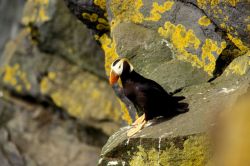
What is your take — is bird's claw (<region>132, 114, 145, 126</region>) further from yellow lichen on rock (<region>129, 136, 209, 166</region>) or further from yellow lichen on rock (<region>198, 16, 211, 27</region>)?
yellow lichen on rock (<region>198, 16, 211, 27</region>)

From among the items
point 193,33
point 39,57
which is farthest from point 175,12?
point 39,57

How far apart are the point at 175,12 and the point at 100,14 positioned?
1.04 m

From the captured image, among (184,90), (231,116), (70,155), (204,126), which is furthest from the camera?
(70,155)

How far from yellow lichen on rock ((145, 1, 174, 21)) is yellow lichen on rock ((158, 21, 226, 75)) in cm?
Answer: 11

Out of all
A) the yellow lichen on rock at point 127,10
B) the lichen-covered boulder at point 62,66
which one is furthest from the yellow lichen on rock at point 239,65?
the lichen-covered boulder at point 62,66

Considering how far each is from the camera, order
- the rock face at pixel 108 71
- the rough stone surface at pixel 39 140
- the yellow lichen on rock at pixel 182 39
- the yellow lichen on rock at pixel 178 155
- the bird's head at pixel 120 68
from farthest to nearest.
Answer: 1. the rough stone surface at pixel 39 140
2. the yellow lichen on rock at pixel 182 39
3. the bird's head at pixel 120 68
4. the rock face at pixel 108 71
5. the yellow lichen on rock at pixel 178 155

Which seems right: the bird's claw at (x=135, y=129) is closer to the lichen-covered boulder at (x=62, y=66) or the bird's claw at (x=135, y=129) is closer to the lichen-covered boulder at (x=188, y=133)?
the lichen-covered boulder at (x=188, y=133)

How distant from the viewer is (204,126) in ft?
16.0

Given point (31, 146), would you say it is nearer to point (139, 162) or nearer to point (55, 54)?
point (55, 54)

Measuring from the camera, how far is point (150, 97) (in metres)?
5.44

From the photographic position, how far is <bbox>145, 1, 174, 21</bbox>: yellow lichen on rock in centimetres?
619

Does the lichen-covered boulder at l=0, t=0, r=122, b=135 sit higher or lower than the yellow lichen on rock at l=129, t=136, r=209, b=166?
lower

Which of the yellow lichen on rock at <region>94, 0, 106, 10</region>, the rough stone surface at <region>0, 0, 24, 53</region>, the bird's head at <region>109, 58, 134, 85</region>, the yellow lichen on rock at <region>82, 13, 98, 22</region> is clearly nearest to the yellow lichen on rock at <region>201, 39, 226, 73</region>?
the bird's head at <region>109, 58, 134, 85</region>

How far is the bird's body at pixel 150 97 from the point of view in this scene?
5.41 m
